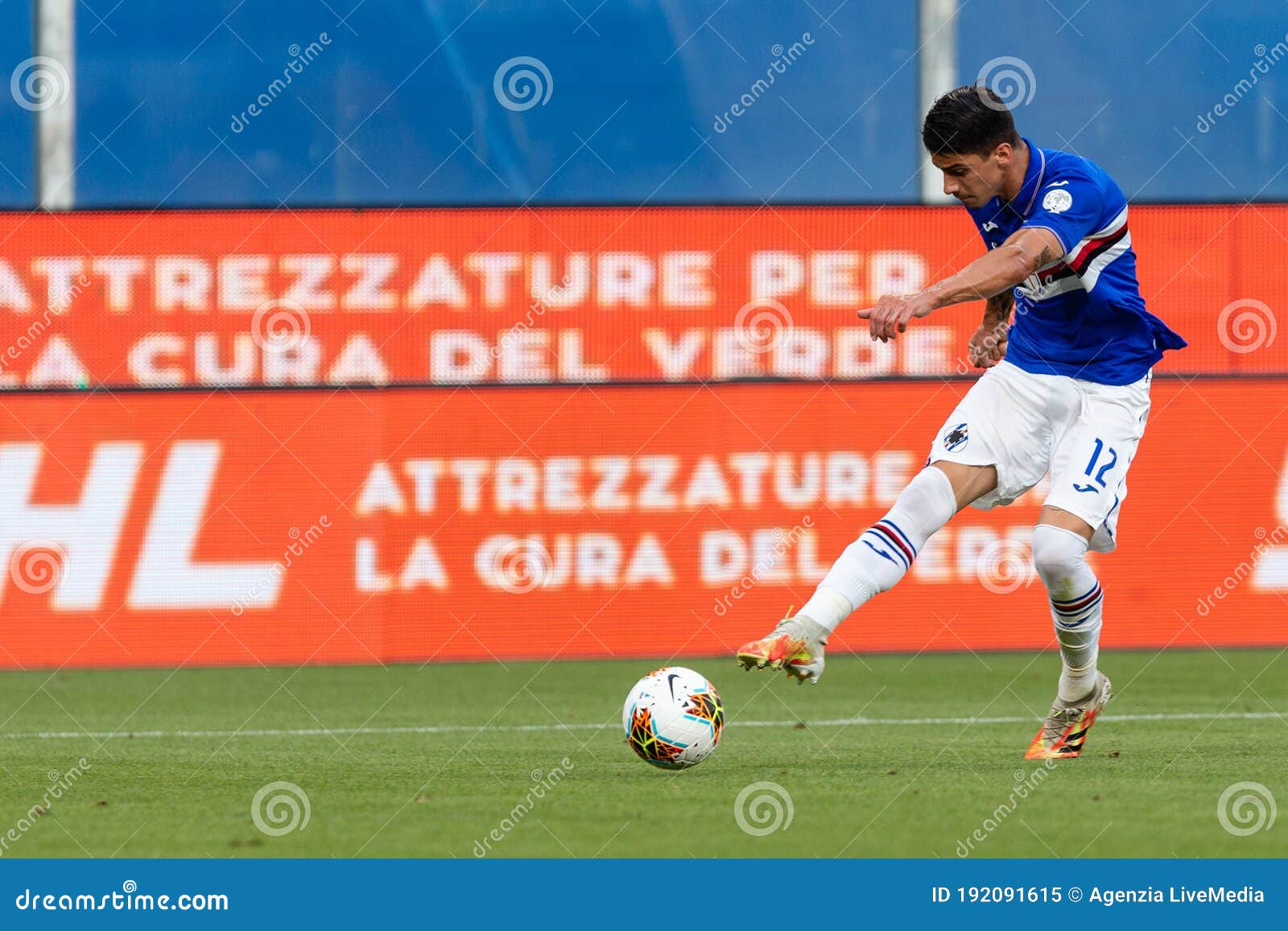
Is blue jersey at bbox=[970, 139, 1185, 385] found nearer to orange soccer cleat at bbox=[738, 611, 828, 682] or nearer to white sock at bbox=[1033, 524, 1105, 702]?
white sock at bbox=[1033, 524, 1105, 702]

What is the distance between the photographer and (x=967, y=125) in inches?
249

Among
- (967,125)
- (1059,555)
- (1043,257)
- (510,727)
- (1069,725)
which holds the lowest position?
(1069,725)

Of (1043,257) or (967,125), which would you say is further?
(967,125)

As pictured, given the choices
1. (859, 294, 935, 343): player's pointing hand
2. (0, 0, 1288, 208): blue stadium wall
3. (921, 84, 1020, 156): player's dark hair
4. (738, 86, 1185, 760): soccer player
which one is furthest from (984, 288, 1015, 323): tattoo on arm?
(0, 0, 1288, 208): blue stadium wall

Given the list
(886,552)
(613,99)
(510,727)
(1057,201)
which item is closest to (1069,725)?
(886,552)

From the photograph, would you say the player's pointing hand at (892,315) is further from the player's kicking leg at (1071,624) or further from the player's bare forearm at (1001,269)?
the player's kicking leg at (1071,624)

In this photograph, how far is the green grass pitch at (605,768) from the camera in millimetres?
5320

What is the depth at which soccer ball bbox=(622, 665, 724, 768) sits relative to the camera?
6367 millimetres

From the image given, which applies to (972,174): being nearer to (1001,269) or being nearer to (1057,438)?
(1001,269)

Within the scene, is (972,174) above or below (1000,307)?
above

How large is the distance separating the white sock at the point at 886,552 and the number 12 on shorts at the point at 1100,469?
0.48 m

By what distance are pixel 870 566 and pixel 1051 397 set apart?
3.41 feet

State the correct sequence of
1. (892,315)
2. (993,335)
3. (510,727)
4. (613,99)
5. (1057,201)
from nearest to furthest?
1. (892,315)
2. (1057,201)
3. (993,335)
4. (510,727)
5. (613,99)

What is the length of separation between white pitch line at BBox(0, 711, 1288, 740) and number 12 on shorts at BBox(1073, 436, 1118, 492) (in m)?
2.43
